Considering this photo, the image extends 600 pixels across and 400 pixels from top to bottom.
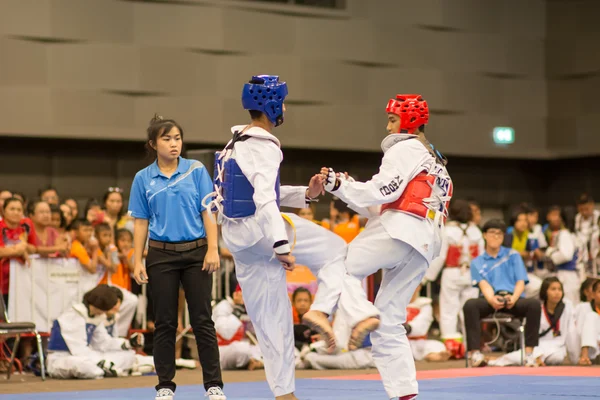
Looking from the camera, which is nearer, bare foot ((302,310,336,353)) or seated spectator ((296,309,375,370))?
bare foot ((302,310,336,353))

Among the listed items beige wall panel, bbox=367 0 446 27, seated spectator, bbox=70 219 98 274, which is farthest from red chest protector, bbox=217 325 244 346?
beige wall panel, bbox=367 0 446 27

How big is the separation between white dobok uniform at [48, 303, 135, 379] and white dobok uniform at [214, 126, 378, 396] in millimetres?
3546

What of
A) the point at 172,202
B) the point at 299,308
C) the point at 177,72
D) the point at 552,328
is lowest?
the point at 552,328

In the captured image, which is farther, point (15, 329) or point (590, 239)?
point (590, 239)

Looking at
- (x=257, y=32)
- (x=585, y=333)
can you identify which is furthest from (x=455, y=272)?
(x=257, y=32)

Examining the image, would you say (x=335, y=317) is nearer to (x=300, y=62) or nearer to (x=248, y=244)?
(x=248, y=244)

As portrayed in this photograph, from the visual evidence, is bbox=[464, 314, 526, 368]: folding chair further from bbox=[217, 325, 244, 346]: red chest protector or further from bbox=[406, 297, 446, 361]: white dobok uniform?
bbox=[217, 325, 244, 346]: red chest protector

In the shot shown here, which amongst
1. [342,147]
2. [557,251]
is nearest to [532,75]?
[342,147]

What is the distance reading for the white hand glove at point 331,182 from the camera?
5480mm

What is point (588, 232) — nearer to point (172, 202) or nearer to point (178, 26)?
point (178, 26)

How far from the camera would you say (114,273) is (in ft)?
31.7

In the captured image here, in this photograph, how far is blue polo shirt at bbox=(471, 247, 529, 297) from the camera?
975cm

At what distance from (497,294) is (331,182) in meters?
4.66

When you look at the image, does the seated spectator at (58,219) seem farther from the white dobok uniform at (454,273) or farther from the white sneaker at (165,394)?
the white sneaker at (165,394)
